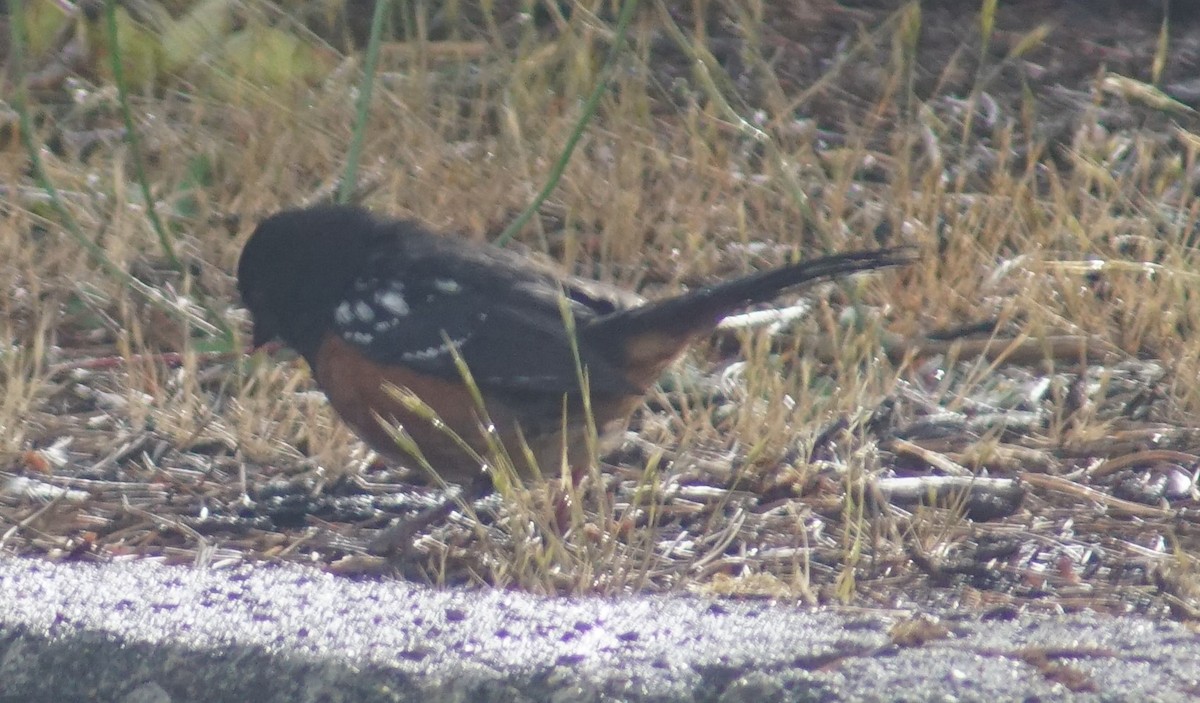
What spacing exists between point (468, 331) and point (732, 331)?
0.94 metres

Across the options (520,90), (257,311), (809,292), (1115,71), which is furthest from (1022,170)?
(257,311)

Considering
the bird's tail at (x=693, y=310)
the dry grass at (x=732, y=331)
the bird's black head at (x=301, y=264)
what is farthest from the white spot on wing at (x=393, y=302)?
the bird's tail at (x=693, y=310)

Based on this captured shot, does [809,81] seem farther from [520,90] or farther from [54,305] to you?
[54,305]

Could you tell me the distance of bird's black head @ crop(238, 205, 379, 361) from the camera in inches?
162

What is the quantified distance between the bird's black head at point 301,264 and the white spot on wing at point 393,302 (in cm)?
13

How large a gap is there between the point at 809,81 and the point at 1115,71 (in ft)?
3.66

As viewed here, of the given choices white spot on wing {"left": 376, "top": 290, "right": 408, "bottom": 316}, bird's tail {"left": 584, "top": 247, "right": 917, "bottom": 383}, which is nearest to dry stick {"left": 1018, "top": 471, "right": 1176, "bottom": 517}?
bird's tail {"left": 584, "top": 247, "right": 917, "bottom": 383}

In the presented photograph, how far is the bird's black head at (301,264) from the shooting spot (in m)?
4.11

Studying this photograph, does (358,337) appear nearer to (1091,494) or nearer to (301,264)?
(301,264)

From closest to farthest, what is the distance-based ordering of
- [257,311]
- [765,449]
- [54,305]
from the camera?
[765,449], [257,311], [54,305]

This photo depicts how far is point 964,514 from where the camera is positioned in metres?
3.38

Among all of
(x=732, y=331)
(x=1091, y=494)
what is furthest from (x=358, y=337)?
(x=1091, y=494)

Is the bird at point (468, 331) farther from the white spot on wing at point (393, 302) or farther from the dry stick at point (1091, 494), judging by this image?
the dry stick at point (1091, 494)

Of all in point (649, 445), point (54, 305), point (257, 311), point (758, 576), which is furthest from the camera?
point (54, 305)
